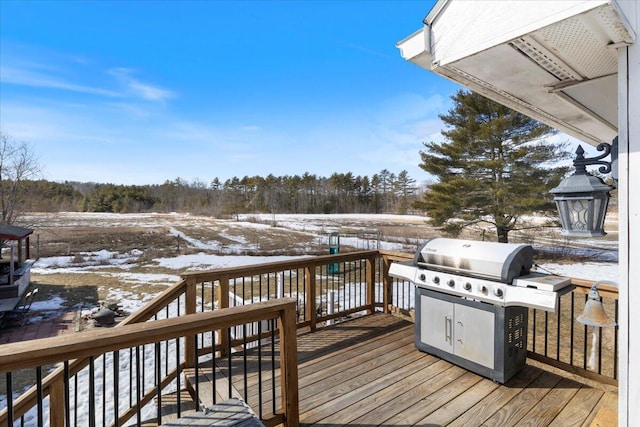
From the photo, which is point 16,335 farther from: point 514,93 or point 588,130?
point 588,130

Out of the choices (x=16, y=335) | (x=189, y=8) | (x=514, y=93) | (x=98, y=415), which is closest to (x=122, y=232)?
(x=16, y=335)

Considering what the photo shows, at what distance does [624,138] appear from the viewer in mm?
1243

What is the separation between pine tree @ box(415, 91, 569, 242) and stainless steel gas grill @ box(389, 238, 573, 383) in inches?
523

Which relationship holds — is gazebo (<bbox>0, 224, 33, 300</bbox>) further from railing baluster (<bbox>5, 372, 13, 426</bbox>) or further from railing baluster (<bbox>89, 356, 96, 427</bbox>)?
railing baluster (<bbox>5, 372, 13, 426</bbox>)

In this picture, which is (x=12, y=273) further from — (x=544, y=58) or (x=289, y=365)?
(x=544, y=58)

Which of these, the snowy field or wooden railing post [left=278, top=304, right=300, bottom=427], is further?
the snowy field

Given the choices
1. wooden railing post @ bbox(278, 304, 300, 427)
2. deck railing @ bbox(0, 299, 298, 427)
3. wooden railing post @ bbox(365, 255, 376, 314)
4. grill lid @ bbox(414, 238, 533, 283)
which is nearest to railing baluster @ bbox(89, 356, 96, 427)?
deck railing @ bbox(0, 299, 298, 427)

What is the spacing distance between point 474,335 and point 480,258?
25.9 inches

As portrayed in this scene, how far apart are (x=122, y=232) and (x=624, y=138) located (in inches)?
1042

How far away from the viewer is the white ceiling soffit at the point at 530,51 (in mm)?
1187

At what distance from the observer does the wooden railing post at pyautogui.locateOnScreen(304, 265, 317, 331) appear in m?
3.70

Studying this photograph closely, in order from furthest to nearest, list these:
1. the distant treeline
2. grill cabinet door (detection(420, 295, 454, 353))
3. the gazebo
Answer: the distant treeline, the gazebo, grill cabinet door (detection(420, 295, 454, 353))

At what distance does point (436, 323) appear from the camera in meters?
2.94

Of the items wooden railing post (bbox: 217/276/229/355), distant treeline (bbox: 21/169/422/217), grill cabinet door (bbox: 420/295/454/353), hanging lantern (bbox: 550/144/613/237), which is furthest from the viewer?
distant treeline (bbox: 21/169/422/217)
